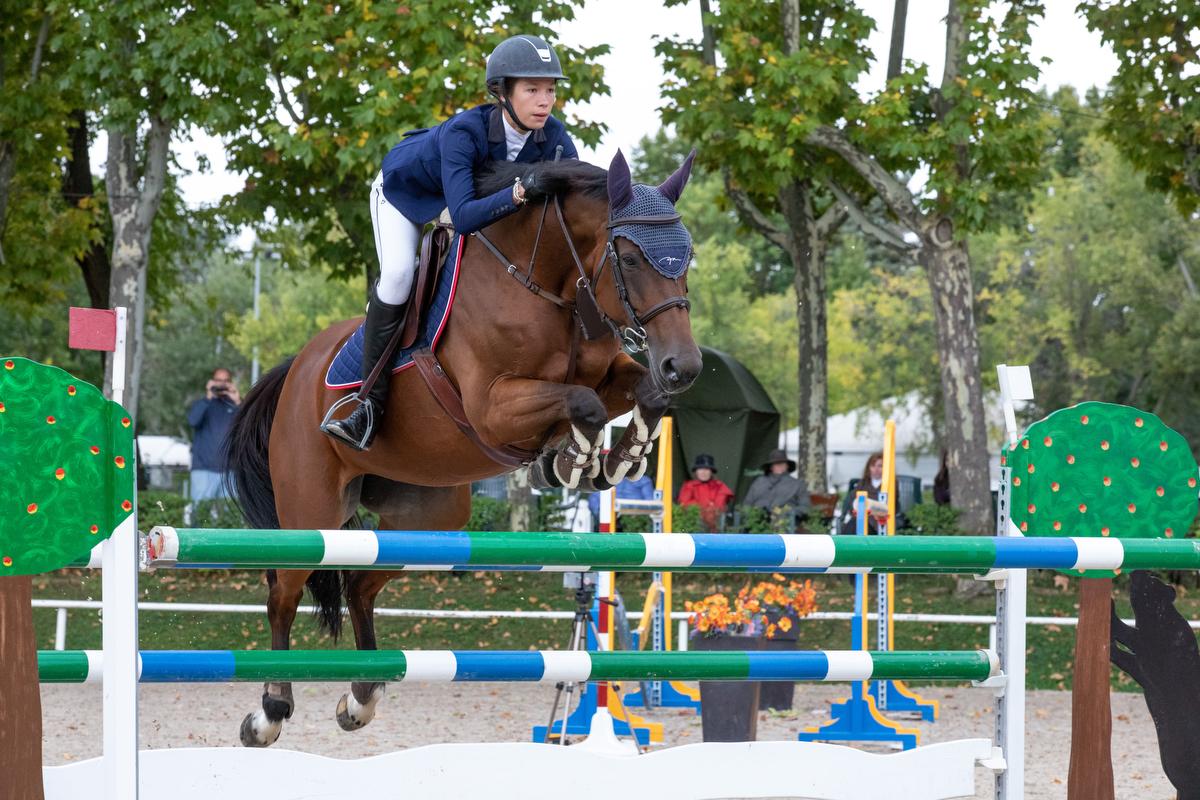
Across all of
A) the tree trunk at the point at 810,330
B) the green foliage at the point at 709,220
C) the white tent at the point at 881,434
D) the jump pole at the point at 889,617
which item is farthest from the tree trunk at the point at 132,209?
the green foliage at the point at 709,220

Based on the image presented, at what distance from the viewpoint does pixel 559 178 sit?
12.8 ft

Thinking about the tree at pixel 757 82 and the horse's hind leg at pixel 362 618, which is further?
the tree at pixel 757 82

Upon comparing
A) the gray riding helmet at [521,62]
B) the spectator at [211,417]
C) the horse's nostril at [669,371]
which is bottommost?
the spectator at [211,417]

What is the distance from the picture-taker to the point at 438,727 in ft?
24.6

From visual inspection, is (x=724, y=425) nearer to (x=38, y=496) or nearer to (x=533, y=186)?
(x=533, y=186)

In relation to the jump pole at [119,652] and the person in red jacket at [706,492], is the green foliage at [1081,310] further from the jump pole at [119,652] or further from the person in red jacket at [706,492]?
the jump pole at [119,652]

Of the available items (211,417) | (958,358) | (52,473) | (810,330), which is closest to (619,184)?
(52,473)

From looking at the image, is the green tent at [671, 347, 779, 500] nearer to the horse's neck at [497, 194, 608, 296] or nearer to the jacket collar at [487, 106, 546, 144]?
the jacket collar at [487, 106, 546, 144]

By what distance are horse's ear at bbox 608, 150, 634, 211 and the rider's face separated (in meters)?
0.48

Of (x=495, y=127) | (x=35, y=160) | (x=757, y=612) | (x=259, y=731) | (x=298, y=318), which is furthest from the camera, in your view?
(x=298, y=318)

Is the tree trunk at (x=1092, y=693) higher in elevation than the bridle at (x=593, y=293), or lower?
lower

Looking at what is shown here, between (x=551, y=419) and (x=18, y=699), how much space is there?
4.99 feet

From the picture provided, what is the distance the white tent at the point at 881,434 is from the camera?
26.9 metres

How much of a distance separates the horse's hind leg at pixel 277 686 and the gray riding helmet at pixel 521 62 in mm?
1789
